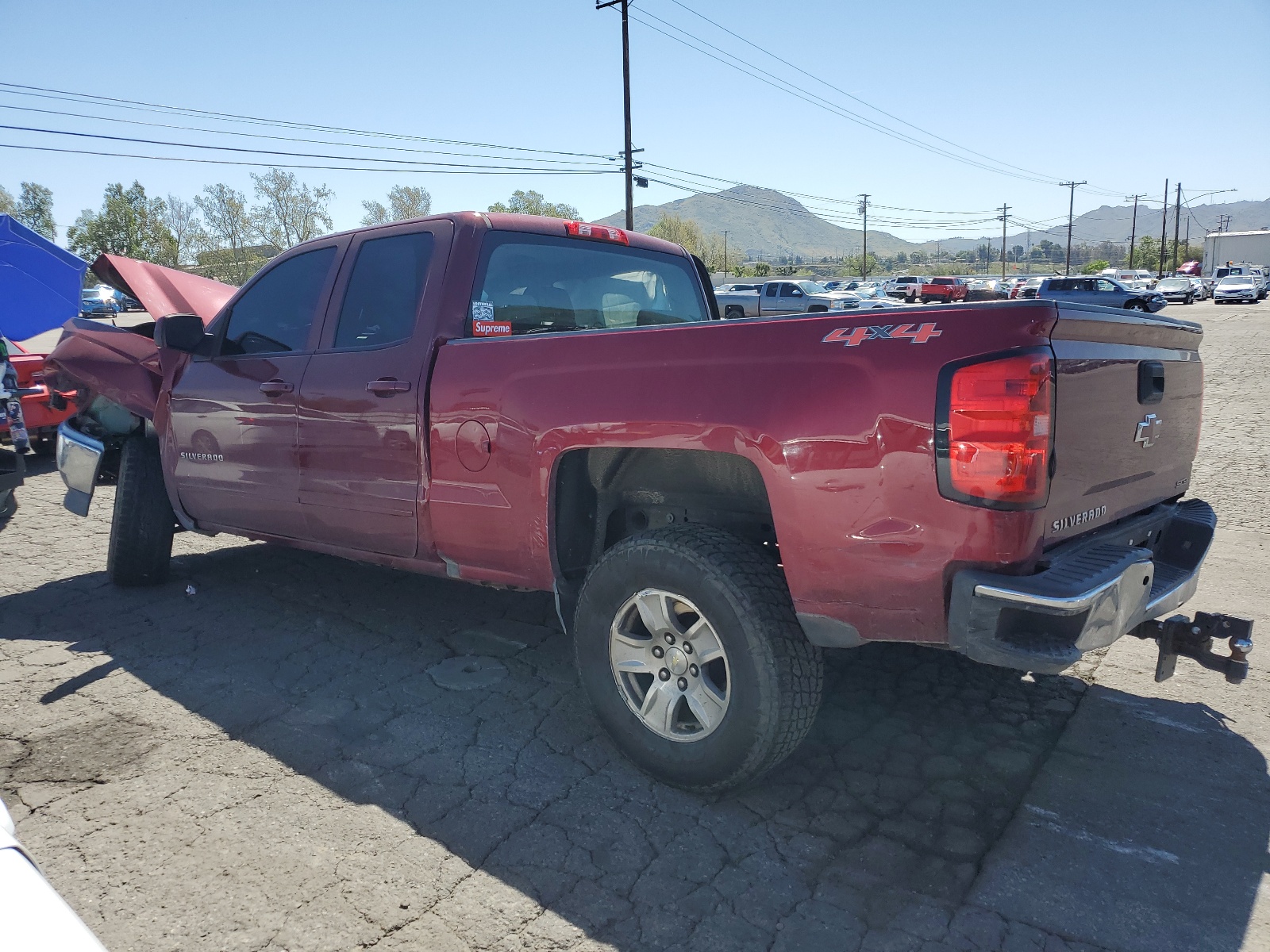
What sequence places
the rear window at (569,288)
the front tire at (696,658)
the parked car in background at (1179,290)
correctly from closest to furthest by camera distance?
the front tire at (696,658)
the rear window at (569,288)
the parked car in background at (1179,290)

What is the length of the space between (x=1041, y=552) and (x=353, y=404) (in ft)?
9.09

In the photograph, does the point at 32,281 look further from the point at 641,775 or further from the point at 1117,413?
the point at 1117,413

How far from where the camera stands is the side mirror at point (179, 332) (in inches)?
174

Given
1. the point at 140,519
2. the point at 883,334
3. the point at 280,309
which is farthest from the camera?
the point at 140,519

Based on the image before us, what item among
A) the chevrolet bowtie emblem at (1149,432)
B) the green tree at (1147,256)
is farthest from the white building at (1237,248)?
the chevrolet bowtie emblem at (1149,432)

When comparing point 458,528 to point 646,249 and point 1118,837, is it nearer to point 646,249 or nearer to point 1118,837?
point 646,249

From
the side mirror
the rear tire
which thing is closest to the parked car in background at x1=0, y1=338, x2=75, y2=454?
the rear tire

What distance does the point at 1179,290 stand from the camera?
164 ft

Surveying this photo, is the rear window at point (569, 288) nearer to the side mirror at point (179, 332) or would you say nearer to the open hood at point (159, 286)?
the side mirror at point (179, 332)

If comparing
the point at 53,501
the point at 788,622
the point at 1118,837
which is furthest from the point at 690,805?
the point at 53,501

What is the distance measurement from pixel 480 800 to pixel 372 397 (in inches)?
68.4

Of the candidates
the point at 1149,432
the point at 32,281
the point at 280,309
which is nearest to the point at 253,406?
the point at 280,309

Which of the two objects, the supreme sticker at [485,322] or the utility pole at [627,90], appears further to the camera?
the utility pole at [627,90]

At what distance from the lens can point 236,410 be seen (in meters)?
4.39
